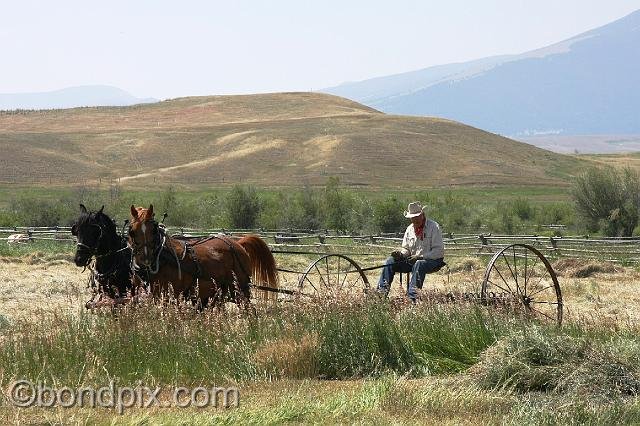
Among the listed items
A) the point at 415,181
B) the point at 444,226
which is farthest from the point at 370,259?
the point at 415,181

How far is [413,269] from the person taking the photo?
40.7ft

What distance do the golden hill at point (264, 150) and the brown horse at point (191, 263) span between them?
282 feet

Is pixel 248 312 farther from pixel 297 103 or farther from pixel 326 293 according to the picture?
pixel 297 103

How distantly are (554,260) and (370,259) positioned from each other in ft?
20.9

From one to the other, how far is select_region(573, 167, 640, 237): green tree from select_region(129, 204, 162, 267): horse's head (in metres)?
38.1

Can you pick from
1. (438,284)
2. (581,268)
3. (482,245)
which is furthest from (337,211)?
(438,284)

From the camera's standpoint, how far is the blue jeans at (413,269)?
1217cm

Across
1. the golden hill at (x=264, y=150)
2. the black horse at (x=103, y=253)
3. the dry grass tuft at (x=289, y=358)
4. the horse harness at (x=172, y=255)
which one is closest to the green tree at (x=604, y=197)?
Result: the horse harness at (x=172, y=255)

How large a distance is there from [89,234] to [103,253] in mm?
319

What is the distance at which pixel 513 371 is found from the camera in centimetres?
861

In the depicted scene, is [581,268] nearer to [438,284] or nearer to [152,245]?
[438,284]

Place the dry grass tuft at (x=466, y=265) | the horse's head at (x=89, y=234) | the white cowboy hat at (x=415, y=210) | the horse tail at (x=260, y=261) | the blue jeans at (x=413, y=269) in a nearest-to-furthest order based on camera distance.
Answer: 1. the horse's head at (x=89, y=234)
2. the blue jeans at (x=413, y=269)
3. the white cowboy hat at (x=415, y=210)
4. the horse tail at (x=260, y=261)
5. the dry grass tuft at (x=466, y=265)

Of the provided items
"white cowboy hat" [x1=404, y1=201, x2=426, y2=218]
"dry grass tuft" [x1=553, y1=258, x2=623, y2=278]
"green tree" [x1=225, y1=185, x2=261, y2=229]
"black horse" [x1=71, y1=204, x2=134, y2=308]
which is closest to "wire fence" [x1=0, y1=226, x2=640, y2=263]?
"dry grass tuft" [x1=553, y1=258, x2=623, y2=278]

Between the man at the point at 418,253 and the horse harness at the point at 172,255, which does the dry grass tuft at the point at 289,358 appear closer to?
the horse harness at the point at 172,255
